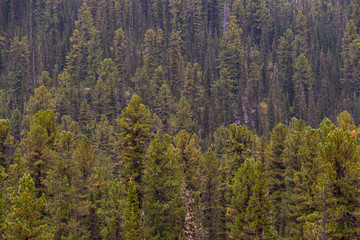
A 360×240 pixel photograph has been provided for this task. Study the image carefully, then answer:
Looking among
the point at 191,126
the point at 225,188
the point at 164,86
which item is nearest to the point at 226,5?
the point at 164,86

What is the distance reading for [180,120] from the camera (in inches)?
3211

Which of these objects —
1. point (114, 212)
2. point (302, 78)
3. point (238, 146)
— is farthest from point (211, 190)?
point (302, 78)

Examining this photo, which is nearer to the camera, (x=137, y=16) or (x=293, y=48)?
(x=293, y=48)

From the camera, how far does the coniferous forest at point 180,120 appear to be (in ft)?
79.4

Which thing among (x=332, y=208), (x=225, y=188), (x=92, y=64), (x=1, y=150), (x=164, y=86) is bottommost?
(x=225, y=188)

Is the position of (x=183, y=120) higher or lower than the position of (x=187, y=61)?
lower

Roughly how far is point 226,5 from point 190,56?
37551 mm

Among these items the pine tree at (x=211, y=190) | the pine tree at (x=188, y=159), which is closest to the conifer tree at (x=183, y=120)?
the pine tree at (x=211, y=190)

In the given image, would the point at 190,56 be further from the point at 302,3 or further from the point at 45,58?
the point at 302,3

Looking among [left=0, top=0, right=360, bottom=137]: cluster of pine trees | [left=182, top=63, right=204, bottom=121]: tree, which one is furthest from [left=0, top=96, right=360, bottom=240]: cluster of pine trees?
[left=182, top=63, right=204, bottom=121]: tree

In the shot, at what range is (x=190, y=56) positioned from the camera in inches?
4628

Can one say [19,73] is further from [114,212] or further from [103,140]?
[114,212]

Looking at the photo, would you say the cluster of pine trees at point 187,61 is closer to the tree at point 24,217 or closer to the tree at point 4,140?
the tree at point 4,140

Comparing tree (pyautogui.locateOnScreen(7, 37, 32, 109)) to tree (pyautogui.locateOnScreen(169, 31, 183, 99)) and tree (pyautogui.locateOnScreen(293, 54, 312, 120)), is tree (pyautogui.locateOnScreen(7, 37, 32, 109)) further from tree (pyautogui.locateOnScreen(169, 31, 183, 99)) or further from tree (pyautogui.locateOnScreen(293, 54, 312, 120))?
tree (pyautogui.locateOnScreen(293, 54, 312, 120))
